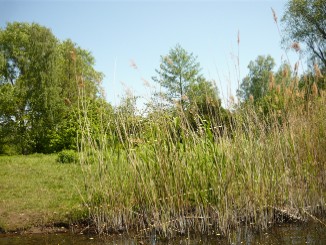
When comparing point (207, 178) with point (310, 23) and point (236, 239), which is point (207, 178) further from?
point (310, 23)

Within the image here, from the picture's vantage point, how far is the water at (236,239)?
350 centimetres

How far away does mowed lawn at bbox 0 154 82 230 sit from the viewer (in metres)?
4.72

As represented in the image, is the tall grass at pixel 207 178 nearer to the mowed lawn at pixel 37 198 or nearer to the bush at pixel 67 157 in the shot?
the mowed lawn at pixel 37 198

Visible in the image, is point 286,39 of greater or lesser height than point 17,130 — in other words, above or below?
above

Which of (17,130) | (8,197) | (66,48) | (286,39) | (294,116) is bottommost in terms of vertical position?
(8,197)

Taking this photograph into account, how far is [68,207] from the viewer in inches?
204

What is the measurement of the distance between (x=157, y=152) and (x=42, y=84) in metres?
23.1

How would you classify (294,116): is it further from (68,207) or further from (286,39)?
(286,39)

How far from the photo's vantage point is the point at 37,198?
5.84 m

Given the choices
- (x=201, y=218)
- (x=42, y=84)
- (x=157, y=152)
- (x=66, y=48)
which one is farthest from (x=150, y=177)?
(x=66, y=48)

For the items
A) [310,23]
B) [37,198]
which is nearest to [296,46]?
[37,198]

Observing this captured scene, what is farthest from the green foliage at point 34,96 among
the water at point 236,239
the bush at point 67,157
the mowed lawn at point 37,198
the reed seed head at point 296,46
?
the reed seed head at point 296,46

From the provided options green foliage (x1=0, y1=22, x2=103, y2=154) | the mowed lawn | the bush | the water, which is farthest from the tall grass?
green foliage (x1=0, y1=22, x2=103, y2=154)

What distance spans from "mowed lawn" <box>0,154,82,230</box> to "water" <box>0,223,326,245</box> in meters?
0.46
